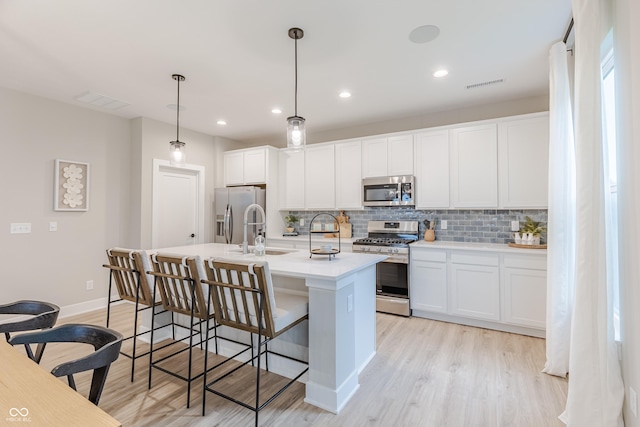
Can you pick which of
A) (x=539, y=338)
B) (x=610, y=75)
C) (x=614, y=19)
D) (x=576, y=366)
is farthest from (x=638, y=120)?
(x=539, y=338)

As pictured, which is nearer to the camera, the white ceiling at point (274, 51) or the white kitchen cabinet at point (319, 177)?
the white ceiling at point (274, 51)

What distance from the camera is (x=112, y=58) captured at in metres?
2.80

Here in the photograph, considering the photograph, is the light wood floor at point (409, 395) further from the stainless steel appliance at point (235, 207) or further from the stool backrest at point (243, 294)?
the stainless steel appliance at point (235, 207)

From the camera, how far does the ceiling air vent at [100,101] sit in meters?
3.65

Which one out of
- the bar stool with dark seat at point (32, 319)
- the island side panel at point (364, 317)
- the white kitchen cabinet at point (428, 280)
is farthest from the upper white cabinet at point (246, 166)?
the bar stool with dark seat at point (32, 319)

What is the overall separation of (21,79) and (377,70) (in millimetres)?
3791

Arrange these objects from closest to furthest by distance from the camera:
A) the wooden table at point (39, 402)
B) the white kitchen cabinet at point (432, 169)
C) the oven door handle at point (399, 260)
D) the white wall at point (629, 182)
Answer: the wooden table at point (39, 402) → the white wall at point (629, 182) → the oven door handle at point (399, 260) → the white kitchen cabinet at point (432, 169)

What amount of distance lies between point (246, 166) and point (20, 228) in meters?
3.05

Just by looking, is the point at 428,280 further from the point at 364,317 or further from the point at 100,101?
the point at 100,101

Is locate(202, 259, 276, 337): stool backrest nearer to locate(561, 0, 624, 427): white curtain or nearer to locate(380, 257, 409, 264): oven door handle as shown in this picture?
locate(561, 0, 624, 427): white curtain

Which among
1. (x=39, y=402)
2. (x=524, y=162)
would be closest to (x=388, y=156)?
(x=524, y=162)

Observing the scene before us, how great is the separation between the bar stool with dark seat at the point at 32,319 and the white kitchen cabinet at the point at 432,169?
12.7ft

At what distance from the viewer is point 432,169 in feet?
13.4

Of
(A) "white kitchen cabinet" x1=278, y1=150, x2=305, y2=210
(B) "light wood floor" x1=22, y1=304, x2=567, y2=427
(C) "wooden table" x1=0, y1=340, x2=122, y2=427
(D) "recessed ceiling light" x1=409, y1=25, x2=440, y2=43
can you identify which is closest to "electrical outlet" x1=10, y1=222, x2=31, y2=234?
(B) "light wood floor" x1=22, y1=304, x2=567, y2=427
